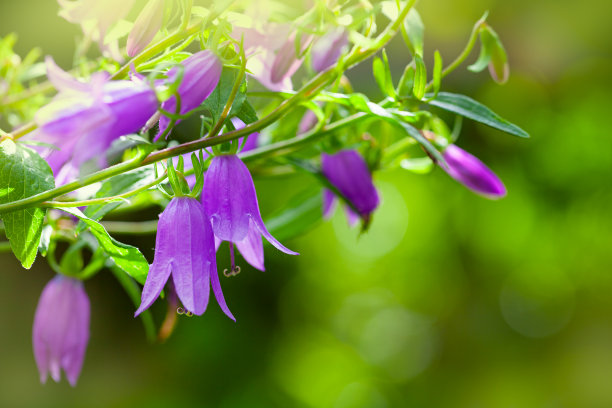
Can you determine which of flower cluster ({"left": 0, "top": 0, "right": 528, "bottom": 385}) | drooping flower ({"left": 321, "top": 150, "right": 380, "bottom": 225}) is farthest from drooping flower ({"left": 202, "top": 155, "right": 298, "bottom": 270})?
drooping flower ({"left": 321, "top": 150, "right": 380, "bottom": 225})

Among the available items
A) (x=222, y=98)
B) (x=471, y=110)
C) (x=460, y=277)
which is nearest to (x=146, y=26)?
(x=222, y=98)

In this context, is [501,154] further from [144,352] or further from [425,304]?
[144,352]

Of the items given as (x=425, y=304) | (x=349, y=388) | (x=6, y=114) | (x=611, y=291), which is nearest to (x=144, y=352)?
(x=349, y=388)

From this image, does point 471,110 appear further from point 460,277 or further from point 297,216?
point 460,277

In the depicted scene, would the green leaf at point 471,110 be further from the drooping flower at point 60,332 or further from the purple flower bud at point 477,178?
the drooping flower at point 60,332

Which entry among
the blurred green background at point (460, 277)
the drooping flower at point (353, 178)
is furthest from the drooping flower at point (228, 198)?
the blurred green background at point (460, 277)
